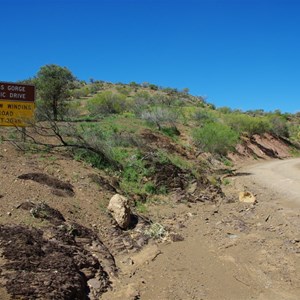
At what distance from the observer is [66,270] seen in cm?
665

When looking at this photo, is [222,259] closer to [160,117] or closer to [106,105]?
[160,117]

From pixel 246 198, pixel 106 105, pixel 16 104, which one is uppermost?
pixel 106 105

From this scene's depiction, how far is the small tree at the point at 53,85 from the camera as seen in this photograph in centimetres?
2733

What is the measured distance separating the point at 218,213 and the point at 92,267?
6171 millimetres

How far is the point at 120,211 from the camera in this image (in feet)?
32.9

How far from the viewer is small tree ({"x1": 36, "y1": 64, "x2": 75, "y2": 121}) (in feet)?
89.7

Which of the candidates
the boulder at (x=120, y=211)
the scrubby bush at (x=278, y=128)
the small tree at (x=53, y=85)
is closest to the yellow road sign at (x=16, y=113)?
the boulder at (x=120, y=211)

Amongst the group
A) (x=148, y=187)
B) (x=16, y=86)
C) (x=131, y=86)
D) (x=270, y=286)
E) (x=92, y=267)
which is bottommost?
(x=270, y=286)

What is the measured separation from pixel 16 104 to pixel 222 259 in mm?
9368

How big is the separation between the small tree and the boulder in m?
18.0

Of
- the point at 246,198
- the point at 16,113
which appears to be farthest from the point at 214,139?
the point at 16,113

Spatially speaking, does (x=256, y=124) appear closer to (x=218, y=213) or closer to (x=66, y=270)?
(x=218, y=213)

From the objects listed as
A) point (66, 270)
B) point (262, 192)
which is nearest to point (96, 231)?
point (66, 270)

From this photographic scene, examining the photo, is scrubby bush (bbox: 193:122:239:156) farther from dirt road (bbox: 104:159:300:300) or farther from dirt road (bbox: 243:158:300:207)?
dirt road (bbox: 104:159:300:300)
